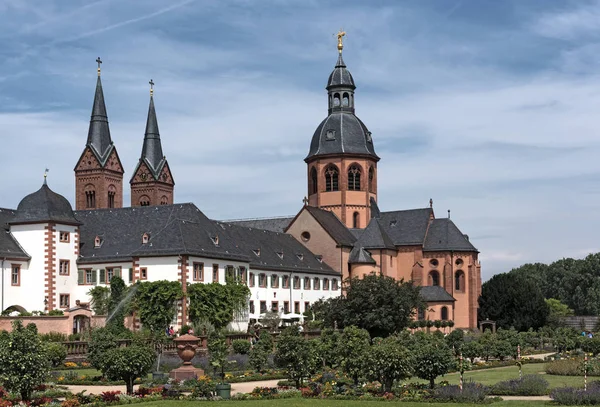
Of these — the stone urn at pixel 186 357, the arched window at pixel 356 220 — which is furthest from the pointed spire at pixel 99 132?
the stone urn at pixel 186 357

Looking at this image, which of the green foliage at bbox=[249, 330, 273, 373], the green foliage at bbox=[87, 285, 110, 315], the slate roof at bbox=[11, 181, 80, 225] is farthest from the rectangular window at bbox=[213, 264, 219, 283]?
the green foliage at bbox=[249, 330, 273, 373]

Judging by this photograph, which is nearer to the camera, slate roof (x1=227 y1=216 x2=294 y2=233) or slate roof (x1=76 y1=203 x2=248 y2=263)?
slate roof (x1=76 y1=203 x2=248 y2=263)

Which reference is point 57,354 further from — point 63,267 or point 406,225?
point 406,225

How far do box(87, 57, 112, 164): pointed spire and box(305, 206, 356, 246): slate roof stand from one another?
102ft

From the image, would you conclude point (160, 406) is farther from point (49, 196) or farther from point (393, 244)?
point (393, 244)

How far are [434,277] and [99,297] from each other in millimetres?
40678

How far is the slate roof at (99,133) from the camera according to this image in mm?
110625

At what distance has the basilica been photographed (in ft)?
224

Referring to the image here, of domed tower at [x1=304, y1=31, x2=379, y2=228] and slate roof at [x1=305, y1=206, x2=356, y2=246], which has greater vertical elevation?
domed tower at [x1=304, y1=31, x2=379, y2=228]

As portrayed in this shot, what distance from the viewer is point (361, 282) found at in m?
69.8

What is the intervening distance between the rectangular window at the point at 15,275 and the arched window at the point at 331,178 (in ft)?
131

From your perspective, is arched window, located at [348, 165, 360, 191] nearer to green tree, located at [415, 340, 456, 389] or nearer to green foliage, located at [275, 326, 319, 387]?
green foliage, located at [275, 326, 319, 387]

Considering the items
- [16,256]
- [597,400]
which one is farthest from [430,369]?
[16,256]

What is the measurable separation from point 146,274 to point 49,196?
36.7 feet
